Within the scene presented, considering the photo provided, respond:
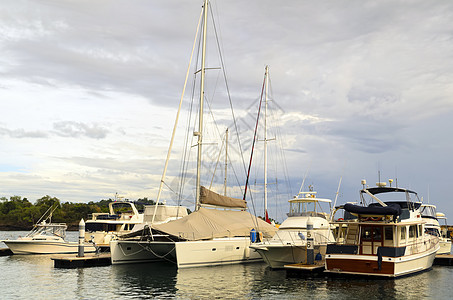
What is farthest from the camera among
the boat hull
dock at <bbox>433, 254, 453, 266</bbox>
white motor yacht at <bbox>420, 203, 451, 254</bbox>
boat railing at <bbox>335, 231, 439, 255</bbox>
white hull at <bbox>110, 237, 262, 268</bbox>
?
white motor yacht at <bbox>420, 203, 451, 254</bbox>

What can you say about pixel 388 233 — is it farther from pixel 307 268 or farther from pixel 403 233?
pixel 307 268

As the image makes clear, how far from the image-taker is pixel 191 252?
26703 millimetres

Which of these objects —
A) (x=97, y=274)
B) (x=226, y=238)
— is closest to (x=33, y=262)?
(x=97, y=274)

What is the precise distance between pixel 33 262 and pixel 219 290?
18.0 meters

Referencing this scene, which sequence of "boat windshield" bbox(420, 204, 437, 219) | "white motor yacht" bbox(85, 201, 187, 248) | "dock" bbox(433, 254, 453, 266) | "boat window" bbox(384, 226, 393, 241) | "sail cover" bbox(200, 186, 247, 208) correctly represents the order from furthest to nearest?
"white motor yacht" bbox(85, 201, 187, 248), "boat windshield" bbox(420, 204, 437, 219), "dock" bbox(433, 254, 453, 266), "sail cover" bbox(200, 186, 247, 208), "boat window" bbox(384, 226, 393, 241)

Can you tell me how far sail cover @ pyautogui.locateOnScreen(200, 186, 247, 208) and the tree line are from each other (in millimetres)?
106271

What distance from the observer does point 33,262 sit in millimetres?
32375

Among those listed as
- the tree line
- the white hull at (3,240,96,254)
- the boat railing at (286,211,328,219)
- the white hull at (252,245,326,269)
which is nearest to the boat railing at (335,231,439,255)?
the white hull at (252,245,326,269)

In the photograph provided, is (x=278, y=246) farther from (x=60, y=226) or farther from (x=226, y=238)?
(x=60, y=226)

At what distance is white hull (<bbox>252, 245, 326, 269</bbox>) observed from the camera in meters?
26.5

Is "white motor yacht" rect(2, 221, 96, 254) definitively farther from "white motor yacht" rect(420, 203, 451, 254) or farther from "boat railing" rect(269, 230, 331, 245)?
"white motor yacht" rect(420, 203, 451, 254)

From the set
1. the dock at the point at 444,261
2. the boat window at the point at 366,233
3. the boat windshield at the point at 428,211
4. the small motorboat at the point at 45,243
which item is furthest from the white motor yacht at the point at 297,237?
the small motorboat at the point at 45,243

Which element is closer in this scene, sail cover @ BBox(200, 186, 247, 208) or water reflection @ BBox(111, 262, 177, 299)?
water reflection @ BBox(111, 262, 177, 299)

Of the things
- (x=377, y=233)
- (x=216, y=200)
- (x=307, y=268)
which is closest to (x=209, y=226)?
(x=216, y=200)
